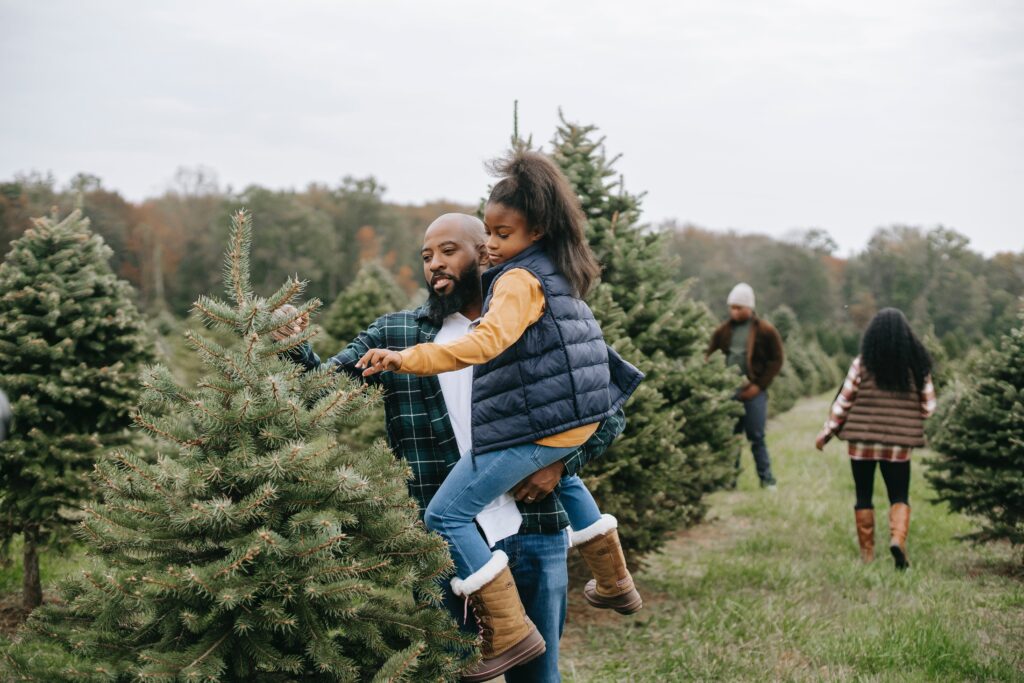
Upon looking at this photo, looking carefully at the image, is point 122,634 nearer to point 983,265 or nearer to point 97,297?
point 97,297

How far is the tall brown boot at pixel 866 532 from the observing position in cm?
711

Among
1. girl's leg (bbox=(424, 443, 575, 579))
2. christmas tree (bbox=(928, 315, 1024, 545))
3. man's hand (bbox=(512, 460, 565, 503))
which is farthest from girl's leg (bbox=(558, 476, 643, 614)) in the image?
christmas tree (bbox=(928, 315, 1024, 545))

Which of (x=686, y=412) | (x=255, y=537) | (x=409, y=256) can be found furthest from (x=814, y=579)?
(x=409, y=256)

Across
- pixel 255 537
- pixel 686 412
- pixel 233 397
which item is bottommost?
pixel 686 412

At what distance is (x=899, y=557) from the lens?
6.86 metres

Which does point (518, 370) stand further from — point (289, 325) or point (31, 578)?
point (31, 578)

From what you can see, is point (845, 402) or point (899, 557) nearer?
point (899, 557)

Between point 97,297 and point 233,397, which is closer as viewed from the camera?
point 233,397

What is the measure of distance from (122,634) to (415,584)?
809 millimetres

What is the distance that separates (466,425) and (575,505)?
57 cm

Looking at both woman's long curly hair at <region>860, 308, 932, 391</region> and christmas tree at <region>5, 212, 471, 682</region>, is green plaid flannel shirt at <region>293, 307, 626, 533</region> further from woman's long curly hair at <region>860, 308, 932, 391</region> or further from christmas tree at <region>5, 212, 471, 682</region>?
woman's long curly hair at <region>860, 308, 932, 391</region>

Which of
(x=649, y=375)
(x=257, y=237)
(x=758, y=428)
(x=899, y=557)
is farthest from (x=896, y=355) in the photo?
(x=257, y=237)

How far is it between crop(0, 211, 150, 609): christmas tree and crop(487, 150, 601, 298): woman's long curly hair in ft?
10.6

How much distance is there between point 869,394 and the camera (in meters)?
7.15
